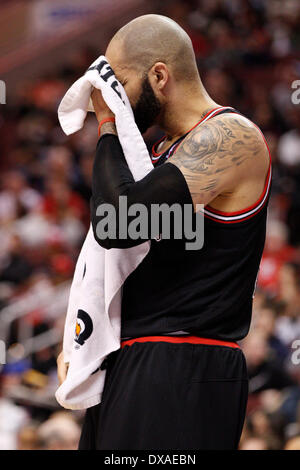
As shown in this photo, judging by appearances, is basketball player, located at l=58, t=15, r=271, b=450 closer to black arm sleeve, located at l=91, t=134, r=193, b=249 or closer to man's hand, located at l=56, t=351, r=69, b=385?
black arm sleeve, located at l=91, t=134, r=193, b=249

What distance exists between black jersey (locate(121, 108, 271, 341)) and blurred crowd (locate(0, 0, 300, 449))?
203 cm

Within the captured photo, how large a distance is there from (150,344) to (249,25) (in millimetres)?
8810

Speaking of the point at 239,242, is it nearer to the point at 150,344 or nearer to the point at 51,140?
the point at 150,344

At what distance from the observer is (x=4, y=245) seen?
8438 millimetres

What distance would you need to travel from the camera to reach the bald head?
102 inches

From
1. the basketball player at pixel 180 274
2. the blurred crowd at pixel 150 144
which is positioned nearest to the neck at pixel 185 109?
the basketball player at pixel 180 274

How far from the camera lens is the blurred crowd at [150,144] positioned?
19.0 ft

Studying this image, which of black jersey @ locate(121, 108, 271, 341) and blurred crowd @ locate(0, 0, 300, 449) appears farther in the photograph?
blurred crowd @ locate(0, 0, 300, 449)

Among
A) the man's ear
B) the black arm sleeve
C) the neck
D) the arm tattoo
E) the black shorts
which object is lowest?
the black shorts

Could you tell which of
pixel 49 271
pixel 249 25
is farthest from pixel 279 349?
pixel 249 25

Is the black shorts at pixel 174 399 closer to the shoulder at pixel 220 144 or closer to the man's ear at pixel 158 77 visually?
the shoulder at pixel 220 144

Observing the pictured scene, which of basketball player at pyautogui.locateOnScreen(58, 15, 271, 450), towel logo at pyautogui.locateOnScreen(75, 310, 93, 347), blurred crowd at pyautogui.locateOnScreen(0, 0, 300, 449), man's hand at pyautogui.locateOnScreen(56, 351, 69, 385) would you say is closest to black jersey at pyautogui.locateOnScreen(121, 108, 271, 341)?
basketball player at pyautogui.locateOnScreen(58, 15, 271, 450)

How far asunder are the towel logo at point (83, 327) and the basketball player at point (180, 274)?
119 mm
